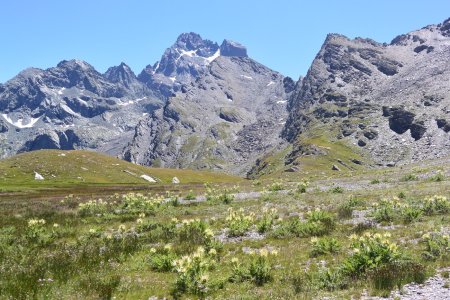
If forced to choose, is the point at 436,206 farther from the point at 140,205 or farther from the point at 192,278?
the point at 140,205

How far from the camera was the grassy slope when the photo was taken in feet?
313

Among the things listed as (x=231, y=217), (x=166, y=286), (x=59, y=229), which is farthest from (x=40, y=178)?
(x=166, y=286)

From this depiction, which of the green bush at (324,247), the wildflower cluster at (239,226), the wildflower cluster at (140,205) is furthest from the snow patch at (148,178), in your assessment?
the green bush at (324,247)

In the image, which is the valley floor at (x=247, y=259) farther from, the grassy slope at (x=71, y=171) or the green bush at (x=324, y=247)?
the grassy slope at (x=71, y=171)

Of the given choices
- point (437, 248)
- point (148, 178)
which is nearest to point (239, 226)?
point (437, 248)

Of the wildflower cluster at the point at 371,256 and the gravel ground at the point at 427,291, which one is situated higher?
the wildflower cluster at the point at 371,256

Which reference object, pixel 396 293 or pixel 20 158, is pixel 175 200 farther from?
pixel 20 158

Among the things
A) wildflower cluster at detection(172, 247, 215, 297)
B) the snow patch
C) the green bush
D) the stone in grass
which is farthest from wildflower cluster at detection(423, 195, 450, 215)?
the snow patch

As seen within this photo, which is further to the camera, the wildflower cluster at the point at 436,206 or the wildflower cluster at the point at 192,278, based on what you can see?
the wildflower cluster at the point at 436,206

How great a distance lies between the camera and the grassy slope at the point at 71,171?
313 ft

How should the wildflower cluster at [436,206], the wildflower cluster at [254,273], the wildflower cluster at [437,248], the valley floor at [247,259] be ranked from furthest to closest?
1. the wildflower cluster at [436,206]
2. the wildflower cluster at [437,248]
3. the wildflower cluster at [254,273]
4. the valley floor at [247,259]

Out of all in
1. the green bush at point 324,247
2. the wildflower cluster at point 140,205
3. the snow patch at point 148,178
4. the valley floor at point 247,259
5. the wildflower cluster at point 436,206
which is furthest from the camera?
the snow patch at point 148,178

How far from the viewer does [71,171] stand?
10506 centimetres

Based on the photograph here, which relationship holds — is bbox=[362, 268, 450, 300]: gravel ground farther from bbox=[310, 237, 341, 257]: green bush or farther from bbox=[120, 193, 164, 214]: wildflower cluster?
bbox=[120, 193, 164, 214]: wildflower cluster
